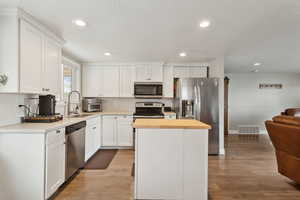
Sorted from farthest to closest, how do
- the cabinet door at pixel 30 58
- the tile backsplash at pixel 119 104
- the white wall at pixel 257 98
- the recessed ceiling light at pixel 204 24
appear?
the white wall at pixel 257 98
the tile backsplash at pixel 119 104
the recessed ceiling light at pixel 204 24
the cabinet door at pixel 30 58

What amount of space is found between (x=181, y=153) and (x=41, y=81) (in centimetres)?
218

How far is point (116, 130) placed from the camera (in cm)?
414

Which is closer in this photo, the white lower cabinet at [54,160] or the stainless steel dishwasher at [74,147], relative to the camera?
the white lower cabinet at [54,160]

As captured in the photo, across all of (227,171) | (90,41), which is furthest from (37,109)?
(227,171)

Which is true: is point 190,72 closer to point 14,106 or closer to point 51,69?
point 51,69

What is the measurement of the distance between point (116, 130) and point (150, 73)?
1.73 metres

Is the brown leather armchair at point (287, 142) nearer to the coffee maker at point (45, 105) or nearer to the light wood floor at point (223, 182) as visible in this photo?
the light wood floor at point (223, 182)


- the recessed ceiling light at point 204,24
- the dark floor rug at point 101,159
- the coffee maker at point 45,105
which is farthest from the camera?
the dark floor rug at point 101,159

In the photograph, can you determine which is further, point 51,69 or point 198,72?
point 198,72

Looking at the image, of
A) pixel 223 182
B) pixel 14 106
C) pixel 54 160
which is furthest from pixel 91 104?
pixel 223 182

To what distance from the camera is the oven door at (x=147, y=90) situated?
434cm

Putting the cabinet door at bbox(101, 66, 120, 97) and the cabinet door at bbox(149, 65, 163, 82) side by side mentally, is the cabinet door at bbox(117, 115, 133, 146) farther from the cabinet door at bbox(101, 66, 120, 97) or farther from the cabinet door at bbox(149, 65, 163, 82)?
the cabinet door at bbox(149, 65, 163, 82)

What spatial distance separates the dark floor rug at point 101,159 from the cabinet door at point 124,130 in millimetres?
291

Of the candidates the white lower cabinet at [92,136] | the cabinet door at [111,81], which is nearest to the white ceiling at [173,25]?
the cabinet door at [111,81]
